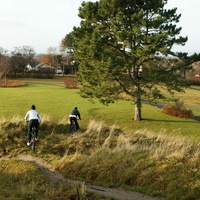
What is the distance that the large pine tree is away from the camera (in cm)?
2383

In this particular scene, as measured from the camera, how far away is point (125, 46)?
2627cm

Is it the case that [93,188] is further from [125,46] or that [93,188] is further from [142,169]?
[125,46]

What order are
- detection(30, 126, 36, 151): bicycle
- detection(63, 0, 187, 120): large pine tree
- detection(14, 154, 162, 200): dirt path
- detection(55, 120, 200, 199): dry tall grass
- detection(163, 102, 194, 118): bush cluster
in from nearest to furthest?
detection(14, 154, 162, 200): dirt path < detection(55, 120, 200, 199): dry tall grass < detection(30, 126, 36, 151): bicycle < detection(63, 0, 187, 120): large pine tree < detection(163, 102, 194, 118): bush cluster

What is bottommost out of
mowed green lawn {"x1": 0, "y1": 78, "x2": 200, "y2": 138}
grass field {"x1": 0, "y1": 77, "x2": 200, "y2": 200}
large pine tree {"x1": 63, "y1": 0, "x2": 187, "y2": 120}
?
mowed green lawn {"x1": 0, "y1": 78, "x2": 200, "y2": 138}

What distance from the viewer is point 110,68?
23500 mm

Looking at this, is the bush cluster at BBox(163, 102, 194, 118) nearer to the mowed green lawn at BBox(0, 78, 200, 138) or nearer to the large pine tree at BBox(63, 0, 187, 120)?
the mowed green lawn at BBox(0, 78, 200, 138)

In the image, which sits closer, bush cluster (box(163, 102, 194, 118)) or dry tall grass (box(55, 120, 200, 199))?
dry tall grass (box(55, 120, 200, 199))

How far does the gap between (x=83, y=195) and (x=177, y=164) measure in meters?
3.89

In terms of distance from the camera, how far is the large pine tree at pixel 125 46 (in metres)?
23.8

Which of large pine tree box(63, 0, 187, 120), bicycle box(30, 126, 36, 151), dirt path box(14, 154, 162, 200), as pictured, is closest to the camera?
dirt path box(14, 154, 162, 200)

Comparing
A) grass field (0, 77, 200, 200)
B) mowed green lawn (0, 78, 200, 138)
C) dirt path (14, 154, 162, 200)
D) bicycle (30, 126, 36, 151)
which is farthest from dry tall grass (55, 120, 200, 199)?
mowed green lawn (0, 78, 200, 138)

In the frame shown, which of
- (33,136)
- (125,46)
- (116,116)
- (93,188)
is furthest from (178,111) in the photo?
(93,188)

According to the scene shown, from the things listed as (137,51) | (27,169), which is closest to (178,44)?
(137,51)

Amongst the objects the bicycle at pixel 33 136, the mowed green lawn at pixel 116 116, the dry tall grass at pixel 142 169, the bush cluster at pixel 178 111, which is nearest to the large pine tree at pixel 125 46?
the mowed green lawn at pixel 116 116
